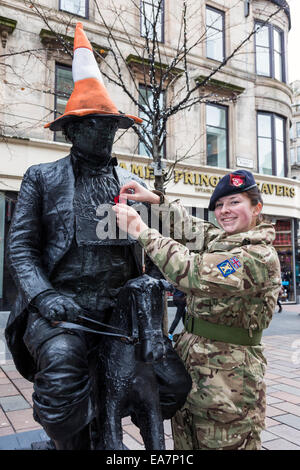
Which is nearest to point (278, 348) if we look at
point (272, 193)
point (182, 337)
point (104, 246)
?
point (182, 337)

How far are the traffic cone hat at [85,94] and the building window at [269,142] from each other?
14.3m

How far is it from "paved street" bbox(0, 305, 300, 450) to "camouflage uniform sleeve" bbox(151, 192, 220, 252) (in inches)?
73.9

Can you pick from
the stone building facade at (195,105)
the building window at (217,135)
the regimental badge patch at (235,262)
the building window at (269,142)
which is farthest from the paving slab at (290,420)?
the building window at (269,142)

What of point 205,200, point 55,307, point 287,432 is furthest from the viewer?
point 205,200

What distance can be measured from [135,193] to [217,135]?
13.4m

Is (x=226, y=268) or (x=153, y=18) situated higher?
(x=153, y=18)

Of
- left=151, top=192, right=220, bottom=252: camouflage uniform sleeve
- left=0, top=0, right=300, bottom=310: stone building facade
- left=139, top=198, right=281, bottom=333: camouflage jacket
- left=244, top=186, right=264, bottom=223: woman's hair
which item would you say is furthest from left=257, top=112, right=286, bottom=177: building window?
left=139, top=198, right=281, bottom=333: camouflage jacket

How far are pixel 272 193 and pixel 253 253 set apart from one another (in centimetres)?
1477

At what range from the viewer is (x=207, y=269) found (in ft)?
5.76

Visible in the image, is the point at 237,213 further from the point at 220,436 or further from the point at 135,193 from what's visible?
the point at 220,436

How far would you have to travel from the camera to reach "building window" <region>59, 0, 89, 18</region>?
1136 centimetres

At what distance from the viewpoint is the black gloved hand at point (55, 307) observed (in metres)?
1.69

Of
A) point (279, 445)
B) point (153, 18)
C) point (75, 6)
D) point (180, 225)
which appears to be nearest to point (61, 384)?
point (180, 225)
